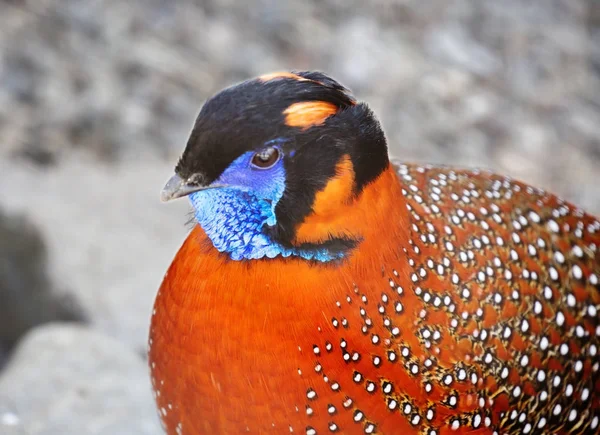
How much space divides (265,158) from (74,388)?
77.7 inches

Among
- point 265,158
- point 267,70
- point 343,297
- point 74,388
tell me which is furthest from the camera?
point 267,70

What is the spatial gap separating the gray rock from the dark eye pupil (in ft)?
5.75

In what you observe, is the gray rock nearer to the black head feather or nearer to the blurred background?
the blurred background

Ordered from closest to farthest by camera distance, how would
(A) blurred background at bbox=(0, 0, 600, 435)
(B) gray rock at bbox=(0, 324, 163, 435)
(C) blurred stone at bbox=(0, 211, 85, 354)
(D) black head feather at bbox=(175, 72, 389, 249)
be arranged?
(D) black head feather at bbox=(175, 72, 389, 249) < (B) gray rock at bbox=(0, 324, 163, 435) < (C) blurred stone at bbox=(0, 211, 85, 354) < (A) blurred background at bbox=(0, 0, 600, 435)

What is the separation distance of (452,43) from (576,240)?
319 cm

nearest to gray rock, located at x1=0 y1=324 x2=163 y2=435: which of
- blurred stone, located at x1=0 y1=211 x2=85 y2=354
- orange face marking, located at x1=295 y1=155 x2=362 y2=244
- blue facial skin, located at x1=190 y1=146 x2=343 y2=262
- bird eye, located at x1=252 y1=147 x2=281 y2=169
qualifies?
blurred stone, located at x1=0 y1=211 x2=85 y2=354

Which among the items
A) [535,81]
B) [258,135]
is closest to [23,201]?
[258,135]

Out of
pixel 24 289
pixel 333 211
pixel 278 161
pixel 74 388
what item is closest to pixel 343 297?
pixel 333 211

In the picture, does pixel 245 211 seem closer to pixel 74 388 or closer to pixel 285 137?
pixel 285 137

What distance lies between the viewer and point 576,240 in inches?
98.1

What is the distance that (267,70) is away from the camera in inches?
212

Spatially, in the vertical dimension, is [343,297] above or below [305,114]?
below

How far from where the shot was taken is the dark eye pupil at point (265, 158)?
1726 mm

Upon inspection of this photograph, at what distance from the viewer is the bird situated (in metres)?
1.76
